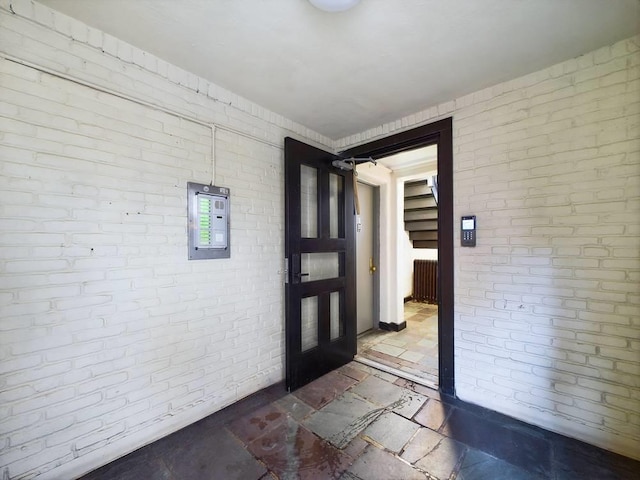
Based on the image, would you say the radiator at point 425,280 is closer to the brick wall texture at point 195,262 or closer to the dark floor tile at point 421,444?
the brick wall texture at point 195,262

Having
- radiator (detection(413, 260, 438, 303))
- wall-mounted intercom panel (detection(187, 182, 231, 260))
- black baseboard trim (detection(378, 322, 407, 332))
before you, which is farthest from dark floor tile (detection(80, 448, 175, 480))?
radiator (detection(413, 260, 438, 303))

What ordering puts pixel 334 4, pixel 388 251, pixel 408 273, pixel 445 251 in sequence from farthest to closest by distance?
pixel 408 273 → pixel 388 251 → pixel 445 251 → pixel 334 4

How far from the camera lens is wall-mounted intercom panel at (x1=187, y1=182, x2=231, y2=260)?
199 centimetres

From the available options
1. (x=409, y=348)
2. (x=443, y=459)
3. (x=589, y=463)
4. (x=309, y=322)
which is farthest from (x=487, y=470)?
(x=409, y=348)

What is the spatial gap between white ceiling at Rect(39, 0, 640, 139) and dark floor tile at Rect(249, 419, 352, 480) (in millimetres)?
2684

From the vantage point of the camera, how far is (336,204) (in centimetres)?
314

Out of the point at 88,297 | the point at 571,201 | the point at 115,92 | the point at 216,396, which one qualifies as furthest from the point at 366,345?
the point at 115,92

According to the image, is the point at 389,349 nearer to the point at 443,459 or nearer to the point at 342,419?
the point at 342,419

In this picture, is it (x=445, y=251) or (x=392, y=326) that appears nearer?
(x=445, y=251)

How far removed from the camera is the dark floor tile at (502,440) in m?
1.63

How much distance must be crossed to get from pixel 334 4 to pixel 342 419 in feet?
8.99

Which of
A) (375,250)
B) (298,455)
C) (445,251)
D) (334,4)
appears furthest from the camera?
(375,250)

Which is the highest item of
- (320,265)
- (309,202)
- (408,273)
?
(309,202)

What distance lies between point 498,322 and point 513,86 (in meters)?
1.89
